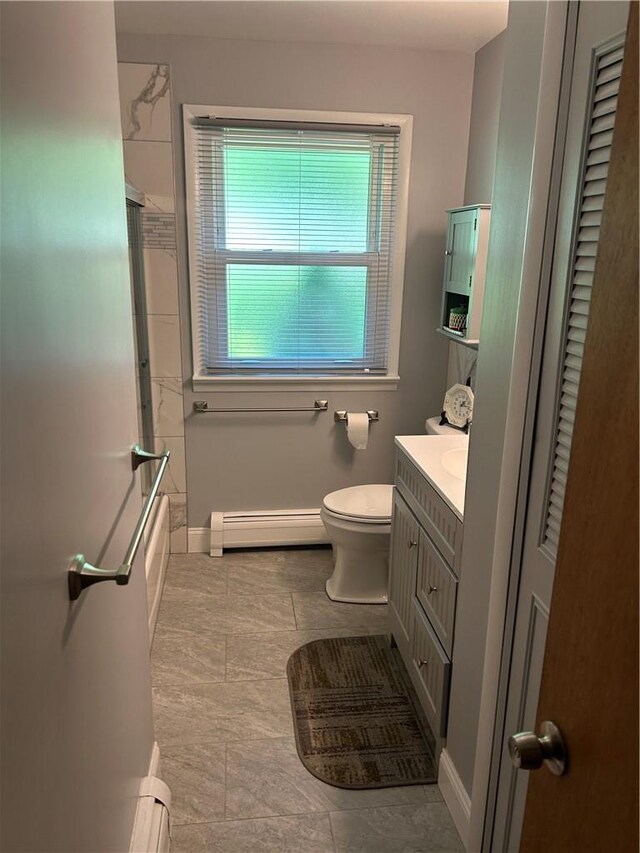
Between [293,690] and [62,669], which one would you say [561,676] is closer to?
[62,669]

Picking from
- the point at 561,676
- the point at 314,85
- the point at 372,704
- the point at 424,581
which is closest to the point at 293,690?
the point at 372,704

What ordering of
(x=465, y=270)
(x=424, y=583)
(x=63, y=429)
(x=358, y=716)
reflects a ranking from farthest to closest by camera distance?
(x=465, y=270)
(x=358, y=716)
(x=424, y=583)
(x=63, y=429)

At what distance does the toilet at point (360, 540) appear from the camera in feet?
9.11

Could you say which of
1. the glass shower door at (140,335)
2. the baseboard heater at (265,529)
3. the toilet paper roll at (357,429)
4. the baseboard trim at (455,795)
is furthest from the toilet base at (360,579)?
the baseboard trim at (455,795)

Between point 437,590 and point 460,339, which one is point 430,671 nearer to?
point 437,590

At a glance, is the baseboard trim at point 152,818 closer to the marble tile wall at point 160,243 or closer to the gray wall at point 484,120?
the marble tile wall at point 160,243

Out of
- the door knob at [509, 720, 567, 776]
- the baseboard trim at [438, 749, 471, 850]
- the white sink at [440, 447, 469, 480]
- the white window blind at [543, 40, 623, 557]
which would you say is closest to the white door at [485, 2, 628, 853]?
the white window blind at [543, 40, 623, 557]

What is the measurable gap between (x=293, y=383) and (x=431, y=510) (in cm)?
140

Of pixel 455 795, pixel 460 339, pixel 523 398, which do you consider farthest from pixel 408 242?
pixel 455 795

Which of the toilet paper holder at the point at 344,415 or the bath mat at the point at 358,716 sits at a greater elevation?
the toilet paper holder at the point at 344,415

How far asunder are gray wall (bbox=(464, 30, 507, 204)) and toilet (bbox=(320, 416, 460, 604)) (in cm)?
110

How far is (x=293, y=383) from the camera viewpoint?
3.28m

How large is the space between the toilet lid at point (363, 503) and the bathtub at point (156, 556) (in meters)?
0.77

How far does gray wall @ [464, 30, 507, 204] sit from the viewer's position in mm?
2754
